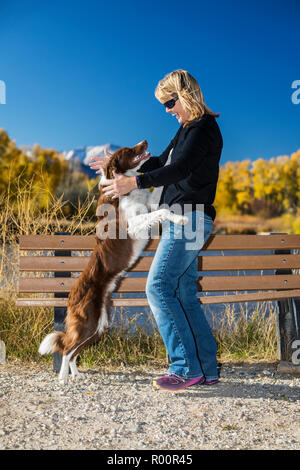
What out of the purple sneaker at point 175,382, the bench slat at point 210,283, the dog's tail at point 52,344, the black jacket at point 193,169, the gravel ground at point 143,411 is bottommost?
the gravel ground at point 143,411

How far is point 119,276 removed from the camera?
344 centimetres

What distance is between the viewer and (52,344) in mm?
3461

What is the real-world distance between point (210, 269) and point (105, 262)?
3.54 feet

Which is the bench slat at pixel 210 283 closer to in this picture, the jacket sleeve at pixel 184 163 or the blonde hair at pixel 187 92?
the jacket sleeve at pixel 184 163

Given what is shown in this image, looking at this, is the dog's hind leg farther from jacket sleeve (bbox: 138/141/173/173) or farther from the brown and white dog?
jacket sleeve (bbox: 138/141/173/173)

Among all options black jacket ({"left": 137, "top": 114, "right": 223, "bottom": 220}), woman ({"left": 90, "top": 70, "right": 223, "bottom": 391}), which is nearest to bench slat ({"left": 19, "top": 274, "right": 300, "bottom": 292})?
woman ({"left": 90, "top": 70, "right": 223, "bottom": 391})

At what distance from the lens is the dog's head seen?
3.42 m

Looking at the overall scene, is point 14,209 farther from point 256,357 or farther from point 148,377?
point 256,357

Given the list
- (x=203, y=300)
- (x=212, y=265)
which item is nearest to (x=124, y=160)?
(x=212, y=265)

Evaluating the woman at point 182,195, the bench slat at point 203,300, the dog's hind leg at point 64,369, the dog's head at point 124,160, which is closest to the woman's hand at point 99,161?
the dog's head at point 124,160

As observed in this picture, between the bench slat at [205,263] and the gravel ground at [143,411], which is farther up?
the bench slat at [205,263]

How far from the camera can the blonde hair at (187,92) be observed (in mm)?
2930

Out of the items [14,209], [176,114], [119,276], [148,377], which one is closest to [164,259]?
[119,276]

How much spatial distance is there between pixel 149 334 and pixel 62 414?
1.72m
